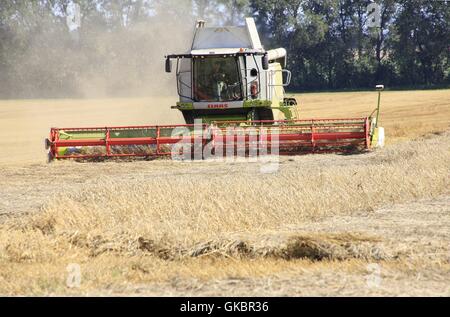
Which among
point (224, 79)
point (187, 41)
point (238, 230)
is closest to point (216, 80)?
point (224, 79)

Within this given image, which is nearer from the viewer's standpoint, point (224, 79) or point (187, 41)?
point (224, 79)

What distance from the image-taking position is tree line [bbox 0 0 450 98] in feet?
117

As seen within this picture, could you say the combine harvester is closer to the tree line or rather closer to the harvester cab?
the harvester cab

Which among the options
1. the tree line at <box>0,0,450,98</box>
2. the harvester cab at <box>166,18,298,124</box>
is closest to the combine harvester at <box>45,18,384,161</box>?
the harvester cab at <box>166,18,298,124</box>

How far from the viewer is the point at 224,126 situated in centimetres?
1582

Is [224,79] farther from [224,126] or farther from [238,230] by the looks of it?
[238,230]

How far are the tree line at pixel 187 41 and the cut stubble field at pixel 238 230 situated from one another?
20.4 m

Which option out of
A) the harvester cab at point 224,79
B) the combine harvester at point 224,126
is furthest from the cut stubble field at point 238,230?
the harvester cab at point 224,79

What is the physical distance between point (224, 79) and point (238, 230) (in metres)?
9.37

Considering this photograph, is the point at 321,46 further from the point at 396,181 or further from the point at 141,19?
the point at 396,181

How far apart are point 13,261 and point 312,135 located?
8.94m

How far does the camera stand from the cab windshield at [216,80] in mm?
16797

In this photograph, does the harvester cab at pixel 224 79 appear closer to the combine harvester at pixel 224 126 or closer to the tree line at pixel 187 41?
the combine harvester at pixel 224 126

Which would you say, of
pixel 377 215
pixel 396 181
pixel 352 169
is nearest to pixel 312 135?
pixel 352 169
